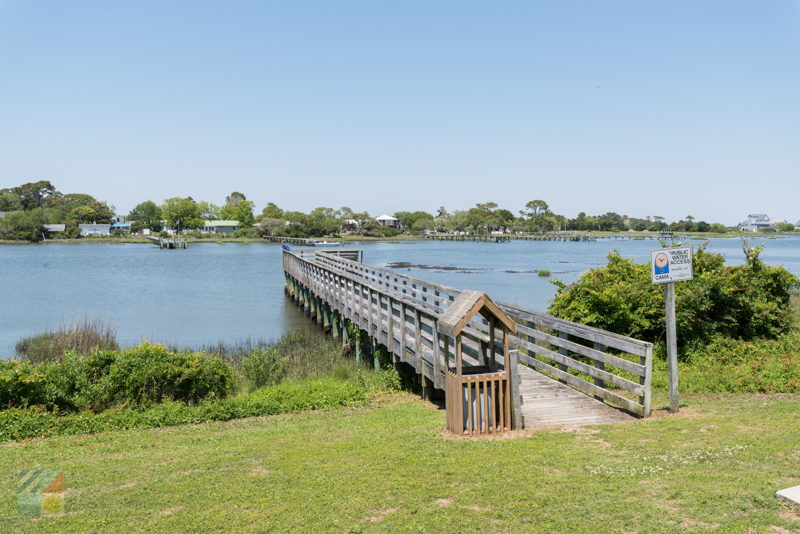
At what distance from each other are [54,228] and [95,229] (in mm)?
13957

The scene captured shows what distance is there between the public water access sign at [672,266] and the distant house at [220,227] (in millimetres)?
171021

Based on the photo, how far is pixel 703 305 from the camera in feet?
46.0

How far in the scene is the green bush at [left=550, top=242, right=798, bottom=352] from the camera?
560 inches

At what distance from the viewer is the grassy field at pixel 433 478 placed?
534 centimetres

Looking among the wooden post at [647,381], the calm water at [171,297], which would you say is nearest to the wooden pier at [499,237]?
the calm water at [171,297]

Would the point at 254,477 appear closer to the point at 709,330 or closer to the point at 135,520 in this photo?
the point at 135,520

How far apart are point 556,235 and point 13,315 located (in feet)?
597

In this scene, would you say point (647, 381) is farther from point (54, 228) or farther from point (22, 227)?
point (54, 228)

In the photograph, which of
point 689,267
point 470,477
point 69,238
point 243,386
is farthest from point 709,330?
point 69,238

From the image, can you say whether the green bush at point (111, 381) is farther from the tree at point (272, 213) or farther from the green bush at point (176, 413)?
the tree at point (272, 213)

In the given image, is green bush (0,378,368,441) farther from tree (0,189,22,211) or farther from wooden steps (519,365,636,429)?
tree (0,189,22,211)

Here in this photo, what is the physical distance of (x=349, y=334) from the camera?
2148 cm

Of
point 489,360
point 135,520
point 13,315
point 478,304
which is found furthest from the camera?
point 13,315

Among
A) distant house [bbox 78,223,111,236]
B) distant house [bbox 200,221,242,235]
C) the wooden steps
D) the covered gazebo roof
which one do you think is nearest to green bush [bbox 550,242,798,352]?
the wooden steps
